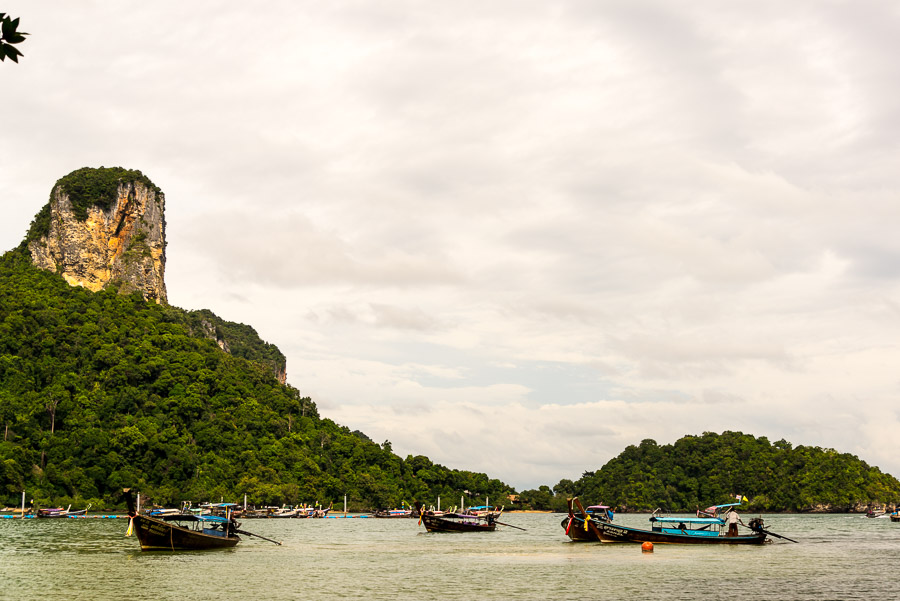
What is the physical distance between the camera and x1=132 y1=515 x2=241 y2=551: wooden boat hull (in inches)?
2247

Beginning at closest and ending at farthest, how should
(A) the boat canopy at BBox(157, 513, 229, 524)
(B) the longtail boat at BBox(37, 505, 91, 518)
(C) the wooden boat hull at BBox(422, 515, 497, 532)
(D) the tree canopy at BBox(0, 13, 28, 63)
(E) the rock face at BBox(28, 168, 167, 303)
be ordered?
1. (D) the tree canopy at BBox(0, 13, 28, 63)
2. (A) the boat canopy at BBox(157, 513, 229, 524)
3. (C) the wooden boat hull at BBox(422, 515, 497, 532)
4. (B) the longtail boat at BBox(37, 505, 91, 518)
5. (E) the rock face at BBox(28, 168, 167, 303)

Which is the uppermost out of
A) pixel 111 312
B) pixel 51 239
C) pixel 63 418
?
pixel 51 239

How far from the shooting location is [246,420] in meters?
163

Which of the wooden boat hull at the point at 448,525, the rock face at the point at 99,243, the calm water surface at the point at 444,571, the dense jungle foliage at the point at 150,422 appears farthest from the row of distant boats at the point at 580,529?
the rock face at the point at 99,243

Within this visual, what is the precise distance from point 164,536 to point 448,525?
4351 cm

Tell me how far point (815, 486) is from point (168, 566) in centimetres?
17742

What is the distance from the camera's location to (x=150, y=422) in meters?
148

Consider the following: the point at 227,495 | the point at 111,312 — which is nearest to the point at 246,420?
A: the point at 227,495

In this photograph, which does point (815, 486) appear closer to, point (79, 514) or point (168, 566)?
point (79, 514)

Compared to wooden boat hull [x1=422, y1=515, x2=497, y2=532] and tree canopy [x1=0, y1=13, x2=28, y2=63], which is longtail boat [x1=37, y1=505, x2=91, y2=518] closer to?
wooden boat hull [x1=422, y1=515, x2=497, y2=532]

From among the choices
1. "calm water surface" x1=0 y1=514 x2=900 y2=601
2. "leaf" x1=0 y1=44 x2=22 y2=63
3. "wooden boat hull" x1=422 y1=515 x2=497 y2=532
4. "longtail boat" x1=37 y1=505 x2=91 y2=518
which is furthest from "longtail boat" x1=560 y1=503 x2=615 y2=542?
"longtail boat" x1=37 y1=505 x2=91 y2=518

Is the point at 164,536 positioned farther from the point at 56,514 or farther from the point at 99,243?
the point at 99,243

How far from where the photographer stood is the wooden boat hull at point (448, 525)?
3738 inches

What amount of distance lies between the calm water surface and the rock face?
12670 cm
